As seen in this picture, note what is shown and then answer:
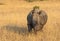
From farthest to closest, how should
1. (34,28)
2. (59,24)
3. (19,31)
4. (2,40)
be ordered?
(59,24) → (19,31) → (34,28) → (2,40)

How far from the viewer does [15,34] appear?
1305 cm

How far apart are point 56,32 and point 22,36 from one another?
1.88 metres

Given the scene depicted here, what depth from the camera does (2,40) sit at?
1191cm

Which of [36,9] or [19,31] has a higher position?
[36,9]

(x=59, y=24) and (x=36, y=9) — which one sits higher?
(x=36, y=9)

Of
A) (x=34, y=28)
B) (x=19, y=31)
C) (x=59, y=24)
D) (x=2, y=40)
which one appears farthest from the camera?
(x=59, y=24)

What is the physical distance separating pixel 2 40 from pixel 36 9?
2.60 meters

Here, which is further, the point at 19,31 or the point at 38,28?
the point at 19,31

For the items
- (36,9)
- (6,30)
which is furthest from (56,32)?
(6,30)

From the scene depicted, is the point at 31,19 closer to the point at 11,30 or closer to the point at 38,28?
the point at 38,28

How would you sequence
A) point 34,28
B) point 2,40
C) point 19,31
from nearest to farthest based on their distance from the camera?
1. point 2,40
2. point 34,28
3. point 19,31

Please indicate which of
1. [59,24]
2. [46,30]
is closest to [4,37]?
[46,30]

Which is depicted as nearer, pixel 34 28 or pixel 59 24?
pixel 34 28

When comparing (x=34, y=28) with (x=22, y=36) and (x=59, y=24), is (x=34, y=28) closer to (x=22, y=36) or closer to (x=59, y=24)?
(x=22, y=36)
